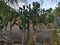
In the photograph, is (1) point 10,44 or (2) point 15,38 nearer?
(1) point 10,44

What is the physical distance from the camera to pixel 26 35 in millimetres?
12211

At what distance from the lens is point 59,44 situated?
10133 mm

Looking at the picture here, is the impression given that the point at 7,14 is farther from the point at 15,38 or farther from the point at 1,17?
the point at 15,38

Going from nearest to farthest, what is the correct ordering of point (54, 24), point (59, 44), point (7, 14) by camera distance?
point (59, 44) → point (7, 14) → point (54, 24)

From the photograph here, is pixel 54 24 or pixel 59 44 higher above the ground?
pixel 54 24

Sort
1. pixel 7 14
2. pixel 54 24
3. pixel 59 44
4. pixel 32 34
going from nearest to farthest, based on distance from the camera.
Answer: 1. pixel 59 44
2. pixel 7 14
3. pixel 32 34
4. pixel 54 24

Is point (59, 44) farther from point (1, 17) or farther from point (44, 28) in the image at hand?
point (1, 17)

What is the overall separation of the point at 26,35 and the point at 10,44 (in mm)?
1629

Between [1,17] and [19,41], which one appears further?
[19,41]

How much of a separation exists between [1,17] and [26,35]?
2588 millimetres

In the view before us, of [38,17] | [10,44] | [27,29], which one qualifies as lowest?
[10,44]

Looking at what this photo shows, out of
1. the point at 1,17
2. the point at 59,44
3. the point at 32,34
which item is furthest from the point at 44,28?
the point at 1,17

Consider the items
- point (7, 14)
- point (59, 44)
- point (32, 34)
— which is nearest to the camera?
point (59, 44)

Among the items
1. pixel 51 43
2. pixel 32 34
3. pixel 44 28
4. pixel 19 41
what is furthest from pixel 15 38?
pixel 51 43
